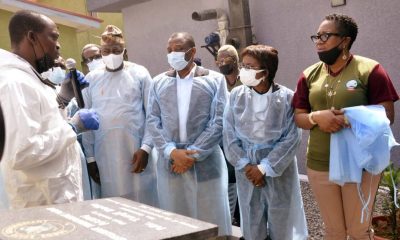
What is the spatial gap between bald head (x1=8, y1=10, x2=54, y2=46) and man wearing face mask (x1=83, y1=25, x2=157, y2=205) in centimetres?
153

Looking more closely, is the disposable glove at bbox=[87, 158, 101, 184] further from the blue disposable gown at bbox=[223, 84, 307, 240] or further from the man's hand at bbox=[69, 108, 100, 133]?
the blue disposable gown at bbox=[223, 84, 307, 240]

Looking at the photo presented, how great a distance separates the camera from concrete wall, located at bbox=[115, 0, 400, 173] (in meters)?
5.54

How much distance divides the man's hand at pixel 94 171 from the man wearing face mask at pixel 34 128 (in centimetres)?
148

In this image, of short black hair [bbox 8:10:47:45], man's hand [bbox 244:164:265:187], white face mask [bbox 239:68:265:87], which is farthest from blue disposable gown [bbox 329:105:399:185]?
short black hair [bbox 8:10:47:45]

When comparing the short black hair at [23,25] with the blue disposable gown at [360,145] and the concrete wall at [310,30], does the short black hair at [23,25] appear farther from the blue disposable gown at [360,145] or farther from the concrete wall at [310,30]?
the concrete wall at [310,30]

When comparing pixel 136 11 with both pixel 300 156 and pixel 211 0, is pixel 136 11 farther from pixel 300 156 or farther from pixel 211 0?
pixel 300 156

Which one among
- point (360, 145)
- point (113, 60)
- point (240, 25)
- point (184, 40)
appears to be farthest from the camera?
point (240, 25)

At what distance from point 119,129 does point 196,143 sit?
813 mm

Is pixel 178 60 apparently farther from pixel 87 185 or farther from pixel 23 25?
pixel 23 25

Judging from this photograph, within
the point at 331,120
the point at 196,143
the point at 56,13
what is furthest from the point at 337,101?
the point at 56,13

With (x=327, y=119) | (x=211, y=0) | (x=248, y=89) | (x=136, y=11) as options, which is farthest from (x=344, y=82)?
(x=136, y=11)

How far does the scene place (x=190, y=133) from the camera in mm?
4113

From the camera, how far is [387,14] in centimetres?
548

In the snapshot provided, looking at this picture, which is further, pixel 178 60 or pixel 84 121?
pixel 178 60
